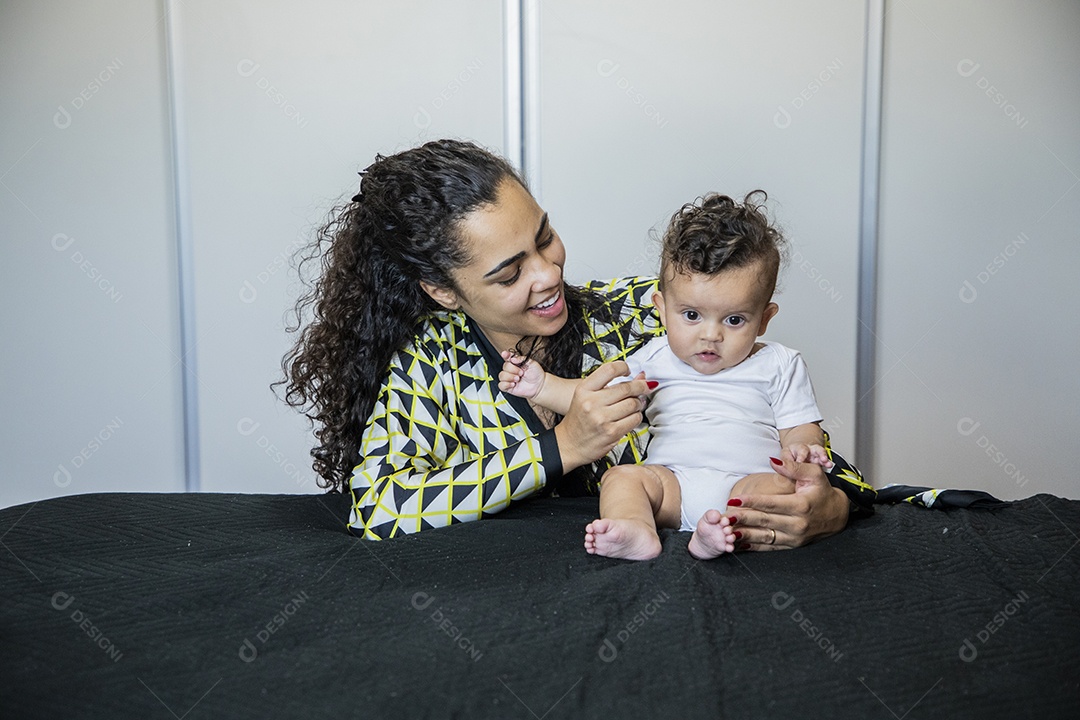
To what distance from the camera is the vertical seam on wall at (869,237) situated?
3084 mm

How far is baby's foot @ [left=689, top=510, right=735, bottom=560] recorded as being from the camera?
130 cm

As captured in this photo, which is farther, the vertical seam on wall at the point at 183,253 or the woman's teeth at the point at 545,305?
the vertical seam on wall at the point at 183,253

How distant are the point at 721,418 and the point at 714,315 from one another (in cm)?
17

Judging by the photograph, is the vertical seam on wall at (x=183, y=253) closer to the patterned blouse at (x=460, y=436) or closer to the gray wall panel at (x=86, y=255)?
the gray wall panel at (x=86, y=255)

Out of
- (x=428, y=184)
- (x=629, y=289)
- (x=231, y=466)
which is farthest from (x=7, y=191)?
(x=629, y=289)

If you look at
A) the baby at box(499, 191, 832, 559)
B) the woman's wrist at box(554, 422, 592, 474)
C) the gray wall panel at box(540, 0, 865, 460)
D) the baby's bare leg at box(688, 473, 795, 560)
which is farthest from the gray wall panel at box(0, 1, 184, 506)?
the baby's bare leg at box(688, 473, 795, 560)

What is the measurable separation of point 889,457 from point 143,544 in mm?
2505

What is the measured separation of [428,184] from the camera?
1.72 metres

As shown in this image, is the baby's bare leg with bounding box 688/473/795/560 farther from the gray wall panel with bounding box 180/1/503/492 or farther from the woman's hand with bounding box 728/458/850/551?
the gray wall panel with bounding box 180/1/503/492

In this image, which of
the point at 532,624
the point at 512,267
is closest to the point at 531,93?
the point at 512,267

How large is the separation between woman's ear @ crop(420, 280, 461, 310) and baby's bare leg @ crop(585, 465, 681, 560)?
1.51 feet

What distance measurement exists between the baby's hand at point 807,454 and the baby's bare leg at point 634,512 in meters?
0.22

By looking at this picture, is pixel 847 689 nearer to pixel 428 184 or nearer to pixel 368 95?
pixel 428 184

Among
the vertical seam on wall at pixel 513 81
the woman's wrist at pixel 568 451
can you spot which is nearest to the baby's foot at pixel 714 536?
the woman's wrist at pixel 568 451
